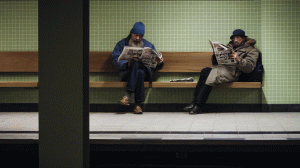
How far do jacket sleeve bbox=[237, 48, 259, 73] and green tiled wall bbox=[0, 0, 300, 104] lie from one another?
0.33m

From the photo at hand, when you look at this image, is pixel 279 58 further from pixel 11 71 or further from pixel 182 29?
pixel 11 71

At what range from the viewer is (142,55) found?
5.22 meters

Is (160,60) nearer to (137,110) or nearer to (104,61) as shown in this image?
(137,110)

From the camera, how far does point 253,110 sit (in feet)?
18.4

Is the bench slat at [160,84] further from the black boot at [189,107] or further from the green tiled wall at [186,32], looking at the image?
the green tiled wall at [186,32]

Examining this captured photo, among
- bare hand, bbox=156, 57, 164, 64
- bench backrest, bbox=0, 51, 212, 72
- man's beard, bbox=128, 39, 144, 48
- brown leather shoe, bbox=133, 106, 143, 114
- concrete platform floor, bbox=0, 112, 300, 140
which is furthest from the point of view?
bench backrest, bbox=0, 51, 212, 72

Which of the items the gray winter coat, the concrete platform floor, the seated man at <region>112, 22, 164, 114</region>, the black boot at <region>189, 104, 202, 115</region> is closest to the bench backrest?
the seated man at <region>112, 22, 164, 114</region>

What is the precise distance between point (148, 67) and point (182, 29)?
0.95 metres

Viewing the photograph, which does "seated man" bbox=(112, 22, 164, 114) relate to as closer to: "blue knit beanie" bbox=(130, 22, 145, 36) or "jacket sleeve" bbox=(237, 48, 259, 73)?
"blue knit beanie" bbox=(130, 22, 145, 36)

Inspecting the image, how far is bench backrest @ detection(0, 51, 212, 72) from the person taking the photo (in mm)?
5805

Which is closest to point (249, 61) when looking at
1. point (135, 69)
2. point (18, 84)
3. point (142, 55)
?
point (142, 55)

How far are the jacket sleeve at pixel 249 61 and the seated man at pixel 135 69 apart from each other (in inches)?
46.9

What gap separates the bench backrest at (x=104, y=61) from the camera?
19.0ft

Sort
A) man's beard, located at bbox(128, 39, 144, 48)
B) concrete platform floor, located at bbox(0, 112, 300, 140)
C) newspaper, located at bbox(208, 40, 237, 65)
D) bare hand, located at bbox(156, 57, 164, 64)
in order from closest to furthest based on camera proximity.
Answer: concrete platform floor, located at bbox(0, 112, 300, 140) < newspaper, located at bbox(208, 40, 237, 65) < bare hand, located at bbox(156, 57, 164, 64) < man's beard, located at bbox(128, 39, 144, 48)
